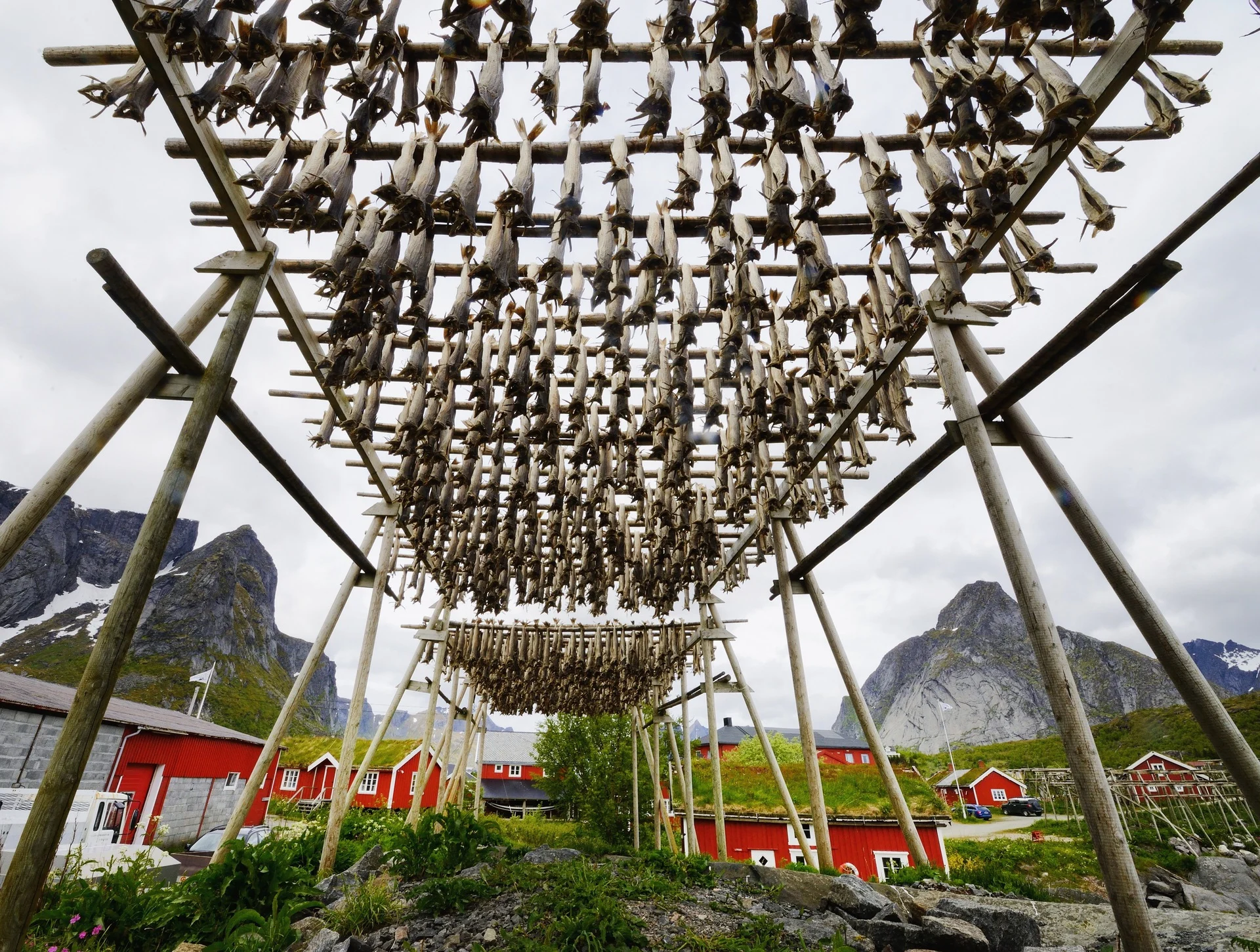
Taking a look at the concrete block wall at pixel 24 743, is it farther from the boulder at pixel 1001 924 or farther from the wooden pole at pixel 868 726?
the boulder at pixel 1001 924

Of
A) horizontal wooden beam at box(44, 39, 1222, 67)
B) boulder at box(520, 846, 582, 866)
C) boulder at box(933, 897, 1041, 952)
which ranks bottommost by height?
boulder at box(933, 897, 1041, 952)

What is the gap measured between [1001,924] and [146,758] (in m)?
30.2

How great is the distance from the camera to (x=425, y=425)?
213 inches

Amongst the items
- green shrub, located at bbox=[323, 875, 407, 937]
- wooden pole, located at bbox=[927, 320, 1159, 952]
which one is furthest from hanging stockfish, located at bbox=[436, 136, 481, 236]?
green shrub, located at bbox=[323, 875, 407, 937]

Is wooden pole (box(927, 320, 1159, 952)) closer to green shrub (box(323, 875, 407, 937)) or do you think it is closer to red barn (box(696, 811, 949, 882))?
green shrub (box(323, 875, 407, 937))

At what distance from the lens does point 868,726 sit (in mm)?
6336

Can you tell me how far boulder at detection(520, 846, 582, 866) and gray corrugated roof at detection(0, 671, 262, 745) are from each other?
9.54m

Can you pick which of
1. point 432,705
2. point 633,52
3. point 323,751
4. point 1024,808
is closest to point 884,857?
point 432,705

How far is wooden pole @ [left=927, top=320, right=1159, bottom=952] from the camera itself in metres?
2.57

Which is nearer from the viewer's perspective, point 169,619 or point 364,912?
point 364,912

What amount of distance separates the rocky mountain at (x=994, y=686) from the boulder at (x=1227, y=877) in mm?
98311

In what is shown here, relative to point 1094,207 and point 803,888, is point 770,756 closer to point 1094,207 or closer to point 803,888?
point 803,888

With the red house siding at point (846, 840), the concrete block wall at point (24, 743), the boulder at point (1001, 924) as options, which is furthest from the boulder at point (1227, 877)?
the concrete block wall at point (24, 743)

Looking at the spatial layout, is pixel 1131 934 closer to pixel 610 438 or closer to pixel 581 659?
pixel 610 438
